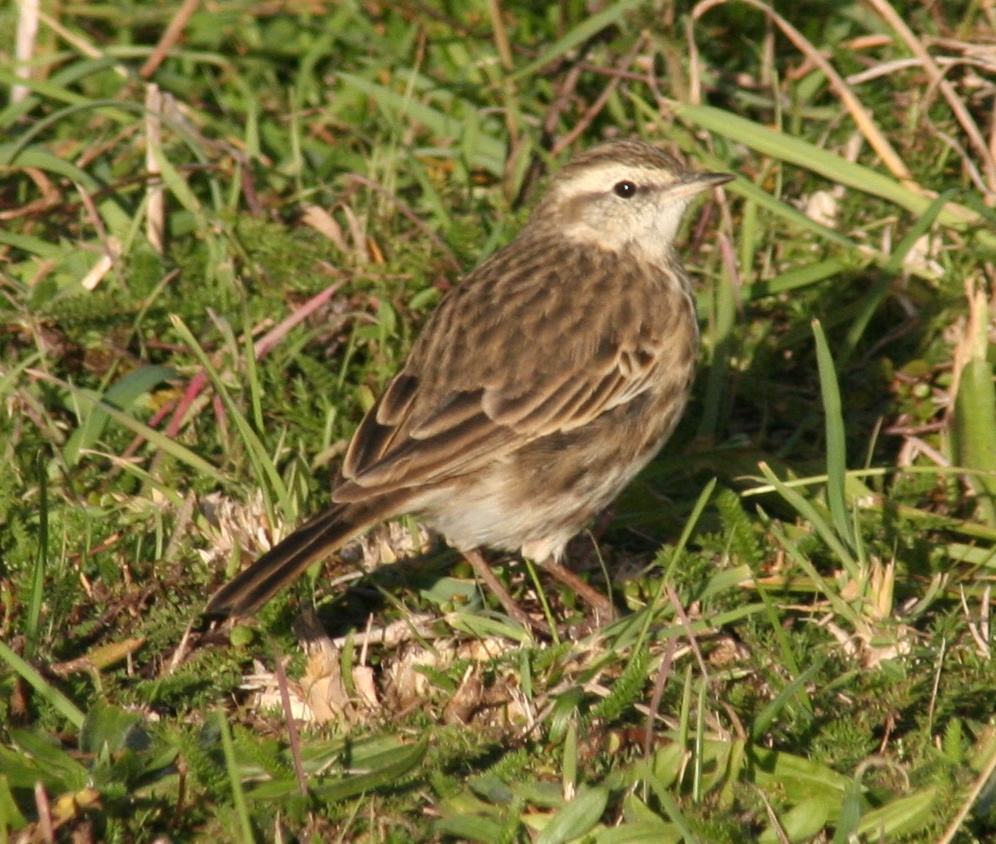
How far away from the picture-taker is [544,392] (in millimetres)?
5695

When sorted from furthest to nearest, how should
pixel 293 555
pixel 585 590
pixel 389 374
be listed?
pixel 389 374 < pixel 585 590 < pixel 293 555

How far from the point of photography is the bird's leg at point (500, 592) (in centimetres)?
567

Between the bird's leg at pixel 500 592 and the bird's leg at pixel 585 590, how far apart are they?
19 cm

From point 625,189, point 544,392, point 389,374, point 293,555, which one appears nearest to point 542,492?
point 544,392

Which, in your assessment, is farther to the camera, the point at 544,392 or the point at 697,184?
the point at 697,184

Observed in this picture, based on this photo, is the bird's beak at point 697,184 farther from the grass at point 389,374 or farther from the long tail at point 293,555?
the long tail at point 293,555

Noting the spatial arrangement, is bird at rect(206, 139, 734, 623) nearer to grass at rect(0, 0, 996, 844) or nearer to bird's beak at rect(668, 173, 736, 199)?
bird's beak at rect(668, 173, 736, 199)

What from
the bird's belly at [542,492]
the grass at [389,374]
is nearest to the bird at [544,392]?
the bird's belly at [542,492]

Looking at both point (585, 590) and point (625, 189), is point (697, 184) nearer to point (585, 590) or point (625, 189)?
point (625, 189)

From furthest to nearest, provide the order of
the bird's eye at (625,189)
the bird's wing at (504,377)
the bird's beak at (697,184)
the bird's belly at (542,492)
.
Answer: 1. the bird's eye at (625,189)
2. the bird's beak at (697,184)
3. the bird's belly at (542,492)
4. the bird's wing at (504,377)

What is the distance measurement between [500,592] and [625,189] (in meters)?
1.71

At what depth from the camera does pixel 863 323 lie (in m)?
6.55

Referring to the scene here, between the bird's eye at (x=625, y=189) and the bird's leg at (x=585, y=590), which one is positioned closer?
the bird's leg at (x=585, y=590)

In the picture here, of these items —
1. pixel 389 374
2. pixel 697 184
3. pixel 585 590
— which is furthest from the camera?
pixel 389 374
